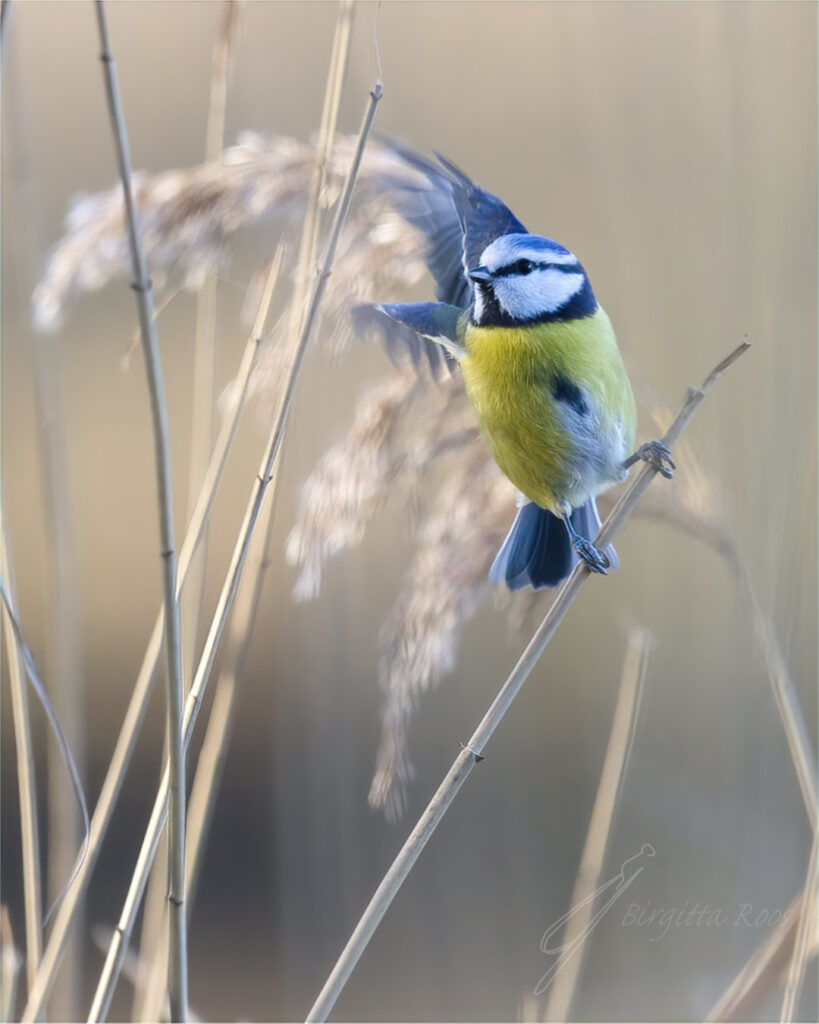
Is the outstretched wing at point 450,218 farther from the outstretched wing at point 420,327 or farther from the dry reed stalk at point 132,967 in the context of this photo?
the dry reed stalk at point 132,967

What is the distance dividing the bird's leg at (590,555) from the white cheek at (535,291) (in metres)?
0.14

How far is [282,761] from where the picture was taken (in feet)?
2.64

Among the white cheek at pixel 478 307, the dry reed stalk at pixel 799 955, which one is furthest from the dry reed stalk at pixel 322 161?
the dry reed stalk at pixel 799 955

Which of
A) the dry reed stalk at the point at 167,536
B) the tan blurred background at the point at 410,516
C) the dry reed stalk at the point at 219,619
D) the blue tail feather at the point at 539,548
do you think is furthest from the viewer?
the tan blurred background at the point at 410,516

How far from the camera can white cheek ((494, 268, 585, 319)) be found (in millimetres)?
531

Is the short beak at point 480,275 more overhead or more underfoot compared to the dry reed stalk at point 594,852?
more overhead

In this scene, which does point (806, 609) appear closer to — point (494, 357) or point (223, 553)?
point (494, 357)

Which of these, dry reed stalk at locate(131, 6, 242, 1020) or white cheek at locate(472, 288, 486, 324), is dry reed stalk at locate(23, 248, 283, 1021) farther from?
white cheek at locate(472, 288, 486, 324)

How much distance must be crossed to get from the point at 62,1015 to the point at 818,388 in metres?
0.78

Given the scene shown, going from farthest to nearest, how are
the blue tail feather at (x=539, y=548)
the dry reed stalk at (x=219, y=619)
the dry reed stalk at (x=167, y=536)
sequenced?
the blue tail feather at (x=539, y=548) → the dry reed stalk at (x=219, y=619) → the dry reed stalk at (x=167, y=536)

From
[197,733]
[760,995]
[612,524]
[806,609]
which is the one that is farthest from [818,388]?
[197,733]

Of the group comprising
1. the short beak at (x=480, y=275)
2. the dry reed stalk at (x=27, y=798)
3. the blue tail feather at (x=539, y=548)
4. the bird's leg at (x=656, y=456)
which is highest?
the short beak at (x=480, y=275)

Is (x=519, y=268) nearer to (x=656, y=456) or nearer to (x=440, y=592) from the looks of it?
(x=656, y=456)

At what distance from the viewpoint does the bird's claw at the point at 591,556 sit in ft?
1.73
